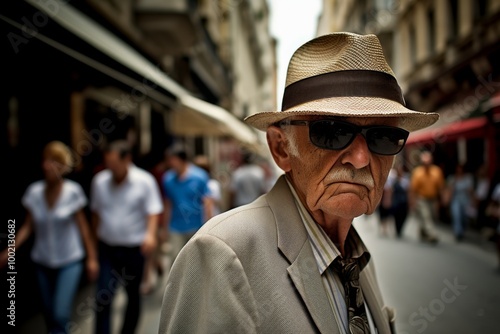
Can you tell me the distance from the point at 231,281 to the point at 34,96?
5546 mm

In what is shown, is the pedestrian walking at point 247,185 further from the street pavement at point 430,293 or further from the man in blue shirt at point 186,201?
the man in blue shirt at point 186,201

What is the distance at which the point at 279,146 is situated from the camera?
1600 millimetres

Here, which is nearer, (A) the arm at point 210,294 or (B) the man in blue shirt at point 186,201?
(A) the arm at point 210,294

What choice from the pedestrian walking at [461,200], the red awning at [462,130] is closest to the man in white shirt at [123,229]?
the pedestrian walking at [461,200]

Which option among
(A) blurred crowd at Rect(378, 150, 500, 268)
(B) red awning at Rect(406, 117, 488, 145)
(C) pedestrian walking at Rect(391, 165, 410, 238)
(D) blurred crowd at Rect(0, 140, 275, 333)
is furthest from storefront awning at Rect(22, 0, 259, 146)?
(B) red awning at Rect(406, 117, 488, 145)

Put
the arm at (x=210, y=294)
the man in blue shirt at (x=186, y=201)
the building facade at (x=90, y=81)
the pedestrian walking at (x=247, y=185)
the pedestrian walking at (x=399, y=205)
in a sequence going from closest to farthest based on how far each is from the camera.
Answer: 1. the arm at (x=210, y=294)
2. the building facade at (x=90, y=81)
3. the man in blue shirt at (x=186, y=201)
4. the pedestrian walking at (x=247, y=185)
5. the pedestrian walking at (x=399, y=205)

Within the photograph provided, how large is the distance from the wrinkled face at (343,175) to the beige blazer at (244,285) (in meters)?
0.17

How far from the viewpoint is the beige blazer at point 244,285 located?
120 centimetres

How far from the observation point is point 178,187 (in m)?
5.75

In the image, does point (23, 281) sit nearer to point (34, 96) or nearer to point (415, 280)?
point (34, 96)

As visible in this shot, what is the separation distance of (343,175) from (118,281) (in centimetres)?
332

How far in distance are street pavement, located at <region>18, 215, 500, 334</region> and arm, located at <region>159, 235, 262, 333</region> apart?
3.63m

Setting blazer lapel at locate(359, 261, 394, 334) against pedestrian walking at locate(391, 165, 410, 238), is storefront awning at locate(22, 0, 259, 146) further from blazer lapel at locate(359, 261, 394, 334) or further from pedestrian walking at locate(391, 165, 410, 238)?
pedestrian walking at locate(391, 165, 410, 238)

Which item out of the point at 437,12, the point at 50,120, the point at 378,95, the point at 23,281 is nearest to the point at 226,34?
the point at 437,12
